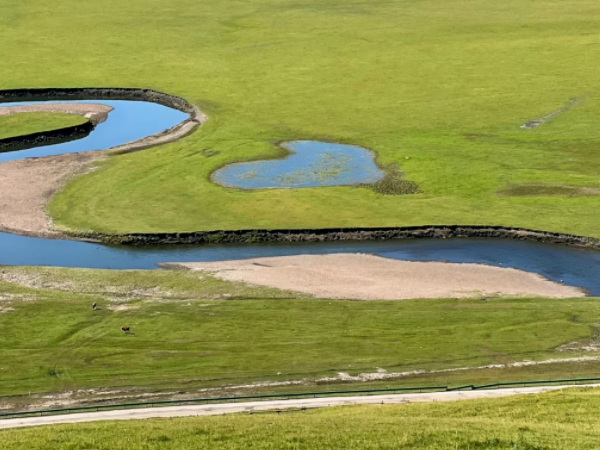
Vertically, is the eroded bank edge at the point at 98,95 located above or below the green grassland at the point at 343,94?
below

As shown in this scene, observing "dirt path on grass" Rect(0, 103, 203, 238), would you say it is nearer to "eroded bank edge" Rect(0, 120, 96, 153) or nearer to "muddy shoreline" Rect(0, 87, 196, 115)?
"eroded bank edge" Rect(0, 120, 96, 153)

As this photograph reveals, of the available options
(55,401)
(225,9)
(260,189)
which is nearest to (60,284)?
(55,401)

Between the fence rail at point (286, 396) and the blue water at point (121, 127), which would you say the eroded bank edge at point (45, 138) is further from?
the fence rail at point (286, 396)

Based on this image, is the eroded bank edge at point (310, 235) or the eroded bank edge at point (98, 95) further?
the eroded bank edge at point (98, 95)

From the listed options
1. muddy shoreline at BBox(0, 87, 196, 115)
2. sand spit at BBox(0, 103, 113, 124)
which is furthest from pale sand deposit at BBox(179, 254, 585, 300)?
muddy shoreline at BBox(0, 87, 196, 115)

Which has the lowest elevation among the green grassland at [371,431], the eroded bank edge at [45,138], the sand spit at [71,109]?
the eroded bank edge at [45,138]

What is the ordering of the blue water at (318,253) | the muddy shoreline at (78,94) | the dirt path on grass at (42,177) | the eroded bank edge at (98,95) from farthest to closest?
1. the muddy shoreline at (78,94)
2. the eroded bank edge at (98,95)
3. the dirt path on grass at (42,177)
4. the blue water at (318,253)

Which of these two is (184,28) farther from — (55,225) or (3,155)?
(55,225)

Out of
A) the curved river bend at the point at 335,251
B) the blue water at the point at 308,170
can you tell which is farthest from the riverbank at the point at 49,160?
the blue water at the point at 308,170
